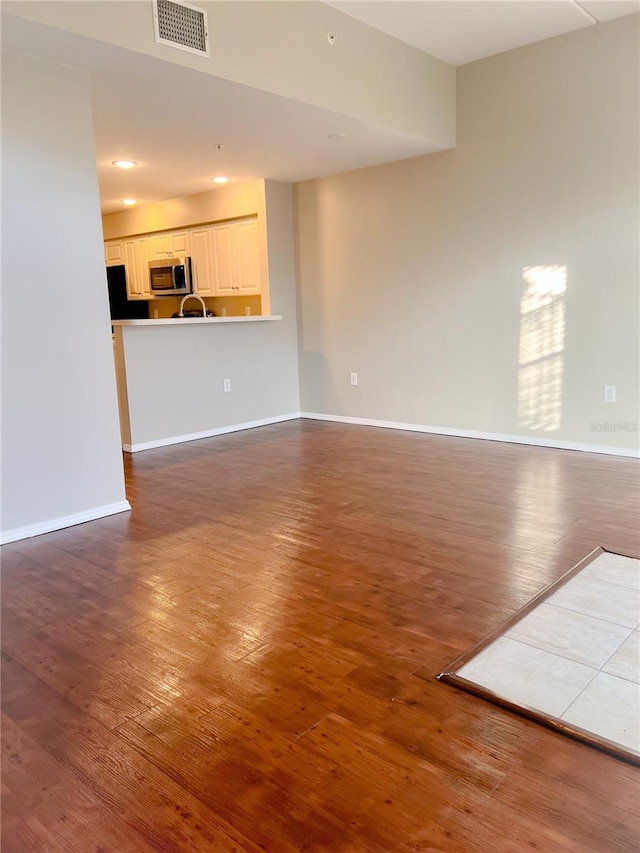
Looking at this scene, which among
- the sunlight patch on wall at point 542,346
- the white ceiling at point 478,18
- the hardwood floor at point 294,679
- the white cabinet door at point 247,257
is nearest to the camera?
the hardwood floor at point 294,679

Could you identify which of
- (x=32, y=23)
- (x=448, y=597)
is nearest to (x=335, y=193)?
(x=32, y=23)

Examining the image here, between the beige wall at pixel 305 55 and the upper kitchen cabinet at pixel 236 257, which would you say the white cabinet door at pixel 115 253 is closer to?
the upper kitchen cabinet at pixel 236 257

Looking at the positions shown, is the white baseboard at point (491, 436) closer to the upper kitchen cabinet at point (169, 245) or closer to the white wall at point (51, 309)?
the upper kitchen cabinet at point (169, 245)

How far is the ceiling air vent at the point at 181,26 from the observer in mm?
2861

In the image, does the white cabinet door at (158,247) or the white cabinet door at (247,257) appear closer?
the white cabinet door at (247,257)

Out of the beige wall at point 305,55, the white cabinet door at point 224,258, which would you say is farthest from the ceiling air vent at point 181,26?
the white cabinet door at point 224,258

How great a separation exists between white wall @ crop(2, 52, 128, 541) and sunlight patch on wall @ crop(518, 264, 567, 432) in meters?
2.96

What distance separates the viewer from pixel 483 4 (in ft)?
12.0

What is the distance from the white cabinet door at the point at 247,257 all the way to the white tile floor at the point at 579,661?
14.6ft

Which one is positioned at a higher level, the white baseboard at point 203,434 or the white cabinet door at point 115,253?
the white cabinet door at point 115,253

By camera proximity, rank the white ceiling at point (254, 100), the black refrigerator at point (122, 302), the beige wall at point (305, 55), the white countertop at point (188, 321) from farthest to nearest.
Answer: the black refrigerator at point (122, 302) → the white countertop at point (188, 321) → the white ceiling at point (254, 100) → the beige wall at point (305, 55)

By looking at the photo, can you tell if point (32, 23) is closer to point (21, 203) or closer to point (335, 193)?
point (21, 203)

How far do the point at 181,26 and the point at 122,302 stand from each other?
5167 mm

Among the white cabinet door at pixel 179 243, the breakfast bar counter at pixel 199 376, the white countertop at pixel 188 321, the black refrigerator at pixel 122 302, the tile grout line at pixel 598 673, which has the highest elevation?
the white cabinet door at pixel 179 243
